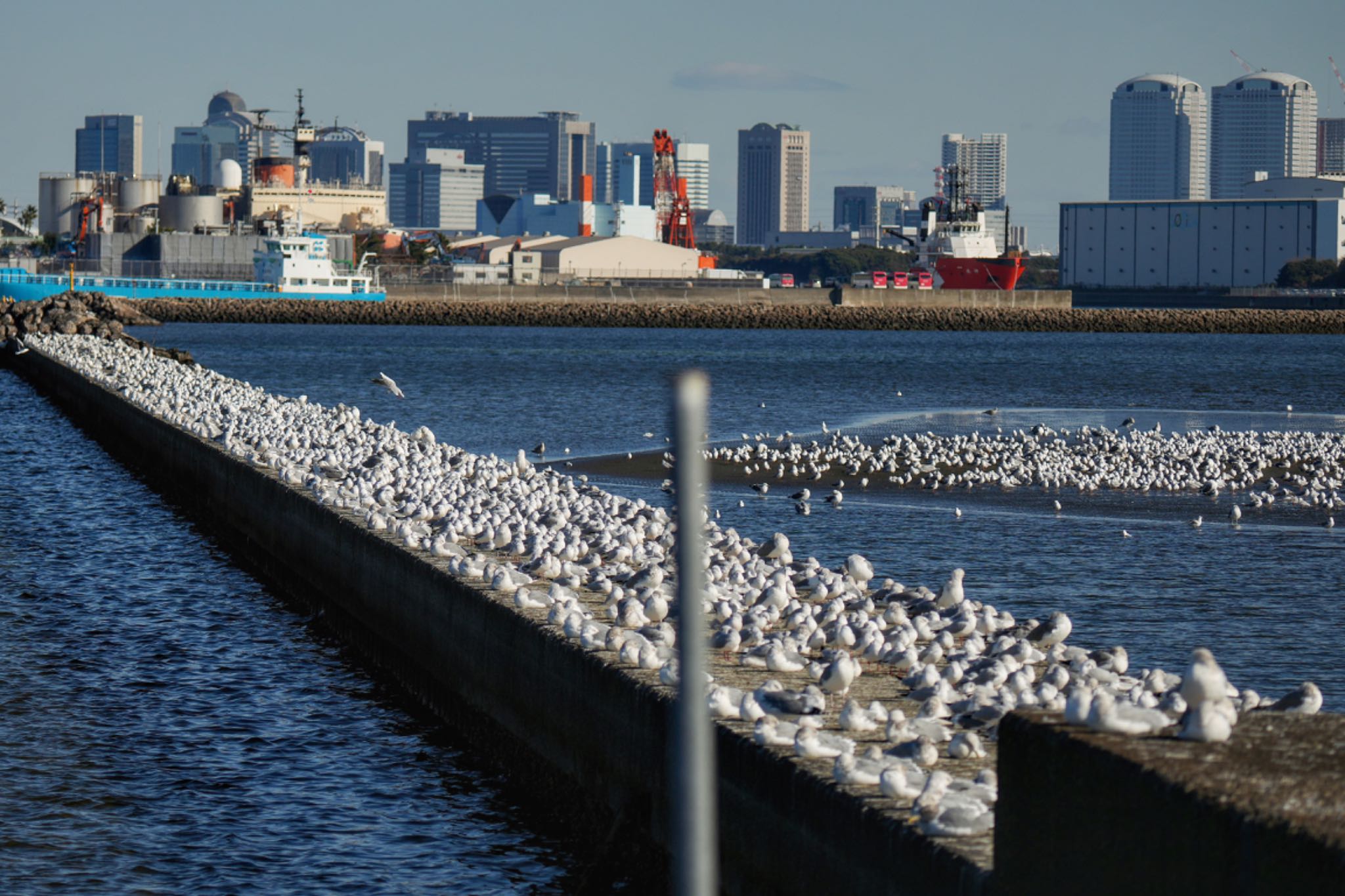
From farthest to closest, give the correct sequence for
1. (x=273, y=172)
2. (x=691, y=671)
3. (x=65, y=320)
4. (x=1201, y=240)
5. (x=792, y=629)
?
1. (x=1201, y=240)
2. (x=273, y=172)
3. (x=65, y=320)
4. (x=792, y=629)
5. (x=691, y=671)

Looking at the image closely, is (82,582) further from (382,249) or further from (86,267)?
(382,249)

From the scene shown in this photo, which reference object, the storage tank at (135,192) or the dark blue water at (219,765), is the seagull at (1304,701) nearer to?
the dark blue water at (219,765)

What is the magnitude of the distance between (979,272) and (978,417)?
8609 cm

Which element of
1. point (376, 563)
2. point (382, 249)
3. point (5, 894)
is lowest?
point (5, 894)

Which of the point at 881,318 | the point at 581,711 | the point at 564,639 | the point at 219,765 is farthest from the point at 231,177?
the point at 581,711

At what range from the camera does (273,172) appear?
483ft

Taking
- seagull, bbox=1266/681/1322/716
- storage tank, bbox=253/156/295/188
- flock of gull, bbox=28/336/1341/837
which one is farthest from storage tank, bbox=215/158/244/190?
seagull, bbox=1266/681/1322/716

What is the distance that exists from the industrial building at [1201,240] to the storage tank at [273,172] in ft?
239

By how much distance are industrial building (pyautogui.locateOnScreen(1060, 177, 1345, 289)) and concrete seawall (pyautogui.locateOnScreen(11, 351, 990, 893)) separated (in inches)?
5829

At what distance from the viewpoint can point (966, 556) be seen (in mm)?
16125

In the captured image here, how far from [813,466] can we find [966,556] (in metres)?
7.44

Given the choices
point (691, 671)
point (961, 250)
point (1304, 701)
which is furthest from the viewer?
point (961, 250)

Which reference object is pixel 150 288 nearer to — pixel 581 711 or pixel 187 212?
pixel 187 212

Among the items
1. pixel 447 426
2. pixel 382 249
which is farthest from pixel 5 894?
pixel 382 249
